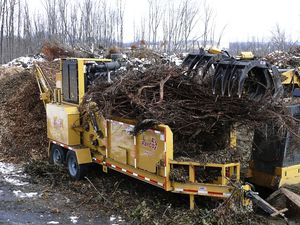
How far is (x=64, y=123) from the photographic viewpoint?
32.7 feet

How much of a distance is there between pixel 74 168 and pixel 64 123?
1.04 metres

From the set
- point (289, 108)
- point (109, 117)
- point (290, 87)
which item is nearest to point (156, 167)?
point (109, 117)

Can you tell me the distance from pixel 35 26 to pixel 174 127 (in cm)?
3700

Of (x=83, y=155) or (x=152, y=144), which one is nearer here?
(x=152, y=144)

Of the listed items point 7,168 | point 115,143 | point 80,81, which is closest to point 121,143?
point 115,143

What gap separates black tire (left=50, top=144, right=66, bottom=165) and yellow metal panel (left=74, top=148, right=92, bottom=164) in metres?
1.08

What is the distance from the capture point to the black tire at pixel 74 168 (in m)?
9.72

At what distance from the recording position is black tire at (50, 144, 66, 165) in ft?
34.8

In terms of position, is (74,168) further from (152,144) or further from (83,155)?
(152,144)

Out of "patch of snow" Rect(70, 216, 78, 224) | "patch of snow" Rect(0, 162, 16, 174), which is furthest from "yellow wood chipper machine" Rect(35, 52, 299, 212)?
"patch of snow" Rect(70, 216, 78, 224)

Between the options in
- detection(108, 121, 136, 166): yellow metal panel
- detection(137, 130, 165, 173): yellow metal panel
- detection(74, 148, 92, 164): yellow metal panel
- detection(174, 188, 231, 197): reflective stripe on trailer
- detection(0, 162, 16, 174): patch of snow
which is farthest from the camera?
detection(0, 162, 16, 174): patch of snow

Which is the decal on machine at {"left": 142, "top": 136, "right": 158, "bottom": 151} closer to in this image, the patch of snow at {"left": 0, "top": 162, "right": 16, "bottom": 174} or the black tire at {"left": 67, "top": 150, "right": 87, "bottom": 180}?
the black tire at {"left": 67, "top": 150, "right": 87, "bottom": 180}

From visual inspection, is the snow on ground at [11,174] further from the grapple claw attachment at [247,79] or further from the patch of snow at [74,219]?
the grapple claw attachment at [247,79]

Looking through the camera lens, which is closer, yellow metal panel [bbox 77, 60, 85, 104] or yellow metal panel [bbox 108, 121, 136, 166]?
yellow metal panel [bbox 108, 121, 136, 166]
